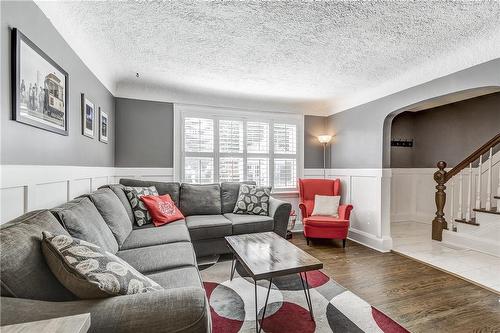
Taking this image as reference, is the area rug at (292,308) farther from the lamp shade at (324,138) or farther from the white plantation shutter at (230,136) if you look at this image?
the lamp shade at (324,138)

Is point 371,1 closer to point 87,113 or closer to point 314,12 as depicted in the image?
point 314,12

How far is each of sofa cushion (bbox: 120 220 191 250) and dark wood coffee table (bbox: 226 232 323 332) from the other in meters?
0.50

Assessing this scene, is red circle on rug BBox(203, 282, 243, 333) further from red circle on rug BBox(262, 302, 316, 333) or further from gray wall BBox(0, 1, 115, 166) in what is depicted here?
gray wall BBox(0, 1, 115, 166)

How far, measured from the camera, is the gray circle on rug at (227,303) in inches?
73.0

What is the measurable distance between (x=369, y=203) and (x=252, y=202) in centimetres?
178

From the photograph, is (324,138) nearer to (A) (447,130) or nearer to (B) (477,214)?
(B) (477,214)

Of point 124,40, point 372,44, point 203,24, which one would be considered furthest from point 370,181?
point 124,40

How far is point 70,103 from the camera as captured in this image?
2.01m

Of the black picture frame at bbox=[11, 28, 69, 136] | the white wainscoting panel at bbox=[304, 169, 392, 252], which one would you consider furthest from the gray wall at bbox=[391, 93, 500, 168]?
the black picture frame at bbox=[11, 28, 69, 136]

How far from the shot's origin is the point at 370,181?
3.59 m

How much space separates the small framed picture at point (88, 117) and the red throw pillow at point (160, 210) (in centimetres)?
91

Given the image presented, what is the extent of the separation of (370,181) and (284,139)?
1.63 meters

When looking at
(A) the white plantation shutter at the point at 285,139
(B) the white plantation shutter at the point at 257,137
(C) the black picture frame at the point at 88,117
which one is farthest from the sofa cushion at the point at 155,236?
(A) the white plantation shutter at the point at 285,139

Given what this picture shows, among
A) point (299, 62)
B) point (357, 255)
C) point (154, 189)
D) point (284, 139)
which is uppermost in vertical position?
point (299, 62)
